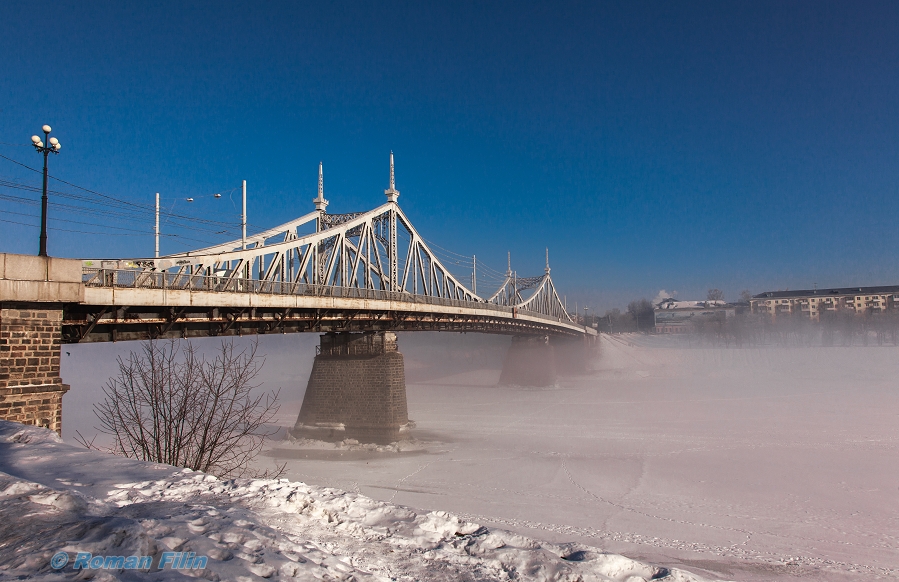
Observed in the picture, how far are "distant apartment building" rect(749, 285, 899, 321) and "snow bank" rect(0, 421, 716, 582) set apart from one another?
128m

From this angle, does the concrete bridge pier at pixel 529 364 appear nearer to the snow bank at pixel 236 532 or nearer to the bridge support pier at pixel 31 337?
the bridge support pier at pixel 31 337

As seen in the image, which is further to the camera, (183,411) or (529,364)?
(529,364)

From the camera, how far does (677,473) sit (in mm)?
20344

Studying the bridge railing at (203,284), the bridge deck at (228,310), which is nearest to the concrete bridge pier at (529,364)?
the bridge deck at (228,310)

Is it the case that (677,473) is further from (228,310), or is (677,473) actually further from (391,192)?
(391,192)

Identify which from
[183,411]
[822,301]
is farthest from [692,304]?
[183,411]

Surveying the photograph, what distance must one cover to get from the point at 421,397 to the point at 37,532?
48993 mm

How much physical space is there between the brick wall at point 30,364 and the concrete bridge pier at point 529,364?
53.6m

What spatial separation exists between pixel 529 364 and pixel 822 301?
92.4m

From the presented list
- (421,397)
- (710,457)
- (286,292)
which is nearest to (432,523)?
(286,292)

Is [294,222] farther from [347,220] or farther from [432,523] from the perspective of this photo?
[432,523]

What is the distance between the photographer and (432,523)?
21.5ft

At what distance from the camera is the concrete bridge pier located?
204 feet

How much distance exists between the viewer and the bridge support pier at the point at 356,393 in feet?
95.4
